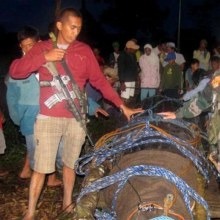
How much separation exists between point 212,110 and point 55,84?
1437mm

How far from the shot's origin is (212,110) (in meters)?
4.27

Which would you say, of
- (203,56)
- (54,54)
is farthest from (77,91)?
(203,56)

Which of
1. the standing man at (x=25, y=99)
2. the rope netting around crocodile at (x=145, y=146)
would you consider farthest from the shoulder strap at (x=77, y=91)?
the standing man at (x=25, y=99)

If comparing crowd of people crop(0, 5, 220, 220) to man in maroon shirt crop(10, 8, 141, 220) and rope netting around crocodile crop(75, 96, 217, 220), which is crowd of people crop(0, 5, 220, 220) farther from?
rope netting around crocodile crop(75, 96, 217, 220)

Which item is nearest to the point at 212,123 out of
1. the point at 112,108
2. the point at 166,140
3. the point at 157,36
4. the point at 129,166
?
→ the point at 166,140

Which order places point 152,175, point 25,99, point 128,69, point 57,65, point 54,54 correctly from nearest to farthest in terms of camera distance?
point 152,175 < point 54,54 < point 57,65 < point 25,99 < point 128,69

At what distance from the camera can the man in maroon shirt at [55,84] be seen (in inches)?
162

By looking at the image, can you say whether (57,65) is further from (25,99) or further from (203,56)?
(203,56)

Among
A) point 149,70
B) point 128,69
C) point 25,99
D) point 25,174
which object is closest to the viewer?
point 25,99

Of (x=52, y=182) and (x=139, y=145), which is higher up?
(x=139, y=145)

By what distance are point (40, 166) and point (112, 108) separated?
626 centimetres

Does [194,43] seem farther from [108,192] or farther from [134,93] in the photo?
[108,192]

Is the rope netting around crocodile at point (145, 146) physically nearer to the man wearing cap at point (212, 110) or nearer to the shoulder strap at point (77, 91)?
the man wearing cap at point (212, 110)

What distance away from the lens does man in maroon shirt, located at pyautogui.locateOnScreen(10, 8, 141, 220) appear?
13.5ft
